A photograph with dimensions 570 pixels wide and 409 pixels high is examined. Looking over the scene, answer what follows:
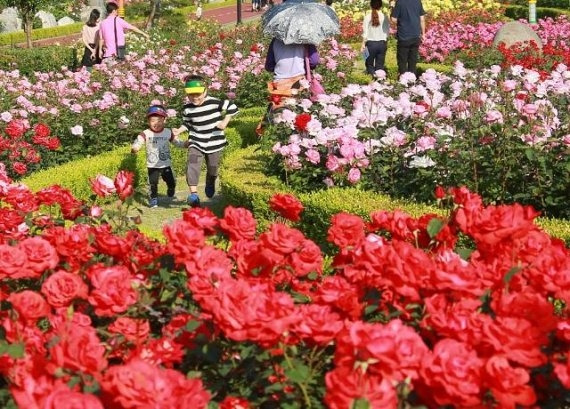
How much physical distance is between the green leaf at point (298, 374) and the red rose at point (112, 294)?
533mm

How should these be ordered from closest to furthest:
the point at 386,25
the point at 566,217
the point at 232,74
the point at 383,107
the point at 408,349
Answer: the point at 408,349 < the point at 566,217 < the point at 383,107 < the point at 232,74 < the point at 386,25

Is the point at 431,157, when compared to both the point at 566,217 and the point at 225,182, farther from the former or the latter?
the point at 225,182

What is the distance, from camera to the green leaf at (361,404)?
1580 mm

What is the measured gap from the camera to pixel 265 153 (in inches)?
280

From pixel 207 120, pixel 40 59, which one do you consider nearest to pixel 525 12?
pixel 40 59

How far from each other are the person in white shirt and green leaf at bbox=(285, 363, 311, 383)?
10311 millimetres

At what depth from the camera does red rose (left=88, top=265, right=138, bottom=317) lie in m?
2.19

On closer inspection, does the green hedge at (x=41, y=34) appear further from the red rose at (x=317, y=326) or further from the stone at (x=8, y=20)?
the red rose at (x=317, y=326)

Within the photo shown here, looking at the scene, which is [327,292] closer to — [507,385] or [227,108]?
[507,385]

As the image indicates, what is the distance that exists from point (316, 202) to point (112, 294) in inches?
138

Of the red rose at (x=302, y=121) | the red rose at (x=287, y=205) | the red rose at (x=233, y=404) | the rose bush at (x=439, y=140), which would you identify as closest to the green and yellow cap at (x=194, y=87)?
the rose bush at (x=439, y=140)

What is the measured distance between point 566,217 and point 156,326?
3.24 m

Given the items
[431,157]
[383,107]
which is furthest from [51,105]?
[431,157]

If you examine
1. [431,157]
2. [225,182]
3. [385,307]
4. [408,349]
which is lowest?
[225,182]
